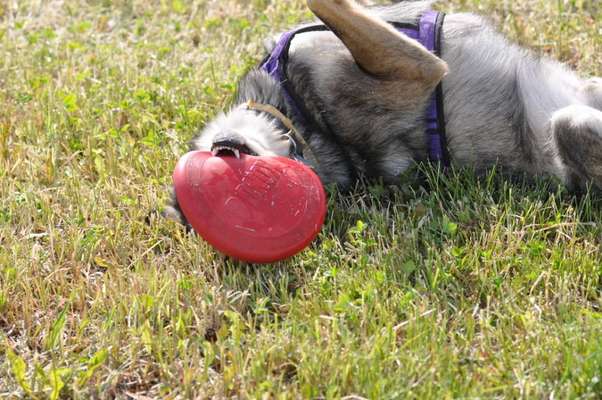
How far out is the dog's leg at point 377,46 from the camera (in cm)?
375

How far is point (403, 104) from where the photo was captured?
155 inches

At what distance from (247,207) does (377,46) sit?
1.00m

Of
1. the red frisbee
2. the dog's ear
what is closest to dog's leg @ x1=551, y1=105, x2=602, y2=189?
the red frisbee

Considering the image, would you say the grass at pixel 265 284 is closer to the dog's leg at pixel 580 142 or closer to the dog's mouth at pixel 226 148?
the dog's leg at pixel 580 142

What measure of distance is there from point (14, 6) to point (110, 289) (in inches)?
144

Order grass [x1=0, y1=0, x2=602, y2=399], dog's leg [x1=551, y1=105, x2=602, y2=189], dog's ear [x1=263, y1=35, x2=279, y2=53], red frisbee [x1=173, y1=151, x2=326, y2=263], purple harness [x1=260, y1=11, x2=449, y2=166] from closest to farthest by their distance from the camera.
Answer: grass [x1=0, y1=0, x2=602, y2=399] → red frisbee [x1=173, y1=151, x2=326, y2=263] → dog's leg [x1=551, y1=105, x2=602, y2=189] → purple harness [x1=260, y1=11, x2=449, y2=166] → dog's ear [x1=263, y1=35, x2=279, y2=53]

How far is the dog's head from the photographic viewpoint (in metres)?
3.53

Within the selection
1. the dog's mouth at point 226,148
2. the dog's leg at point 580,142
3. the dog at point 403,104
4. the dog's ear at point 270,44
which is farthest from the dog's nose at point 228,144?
the dog's leg at point 580,142

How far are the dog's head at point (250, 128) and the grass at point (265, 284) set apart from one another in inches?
13.4

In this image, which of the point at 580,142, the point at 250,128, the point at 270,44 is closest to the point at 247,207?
the point at 250,128

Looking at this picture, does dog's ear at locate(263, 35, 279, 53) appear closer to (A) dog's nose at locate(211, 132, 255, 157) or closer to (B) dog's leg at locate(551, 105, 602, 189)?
(A) dog's nose at locate(211, 132, 255, 157)

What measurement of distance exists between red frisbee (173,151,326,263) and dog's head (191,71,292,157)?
14cm

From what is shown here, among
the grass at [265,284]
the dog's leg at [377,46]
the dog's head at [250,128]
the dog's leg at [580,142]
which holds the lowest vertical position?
the grass at [265,284]

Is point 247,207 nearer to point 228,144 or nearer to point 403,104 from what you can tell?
point 228,144
